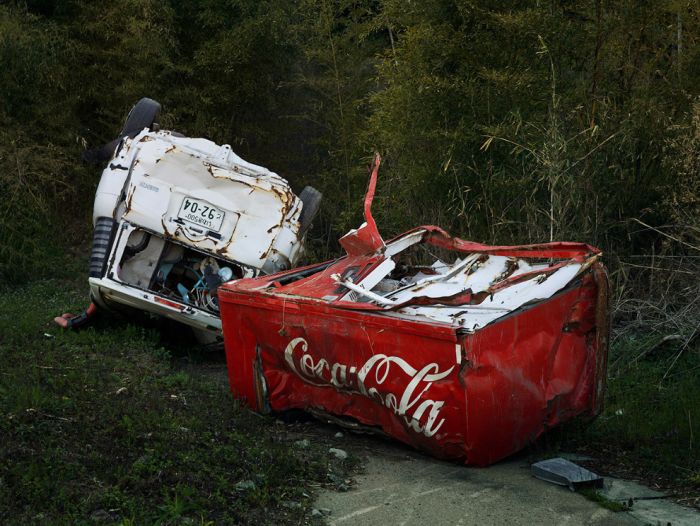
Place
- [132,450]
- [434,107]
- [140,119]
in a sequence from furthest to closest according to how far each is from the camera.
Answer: [434,107] < [140,119] < [132,450]

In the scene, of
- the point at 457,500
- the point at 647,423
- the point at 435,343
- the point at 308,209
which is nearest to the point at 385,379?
the point at 435,343

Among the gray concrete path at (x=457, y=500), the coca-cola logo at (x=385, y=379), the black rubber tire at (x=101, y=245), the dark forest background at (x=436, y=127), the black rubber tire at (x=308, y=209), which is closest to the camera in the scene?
the gray concrete path at (x=457, y=500)

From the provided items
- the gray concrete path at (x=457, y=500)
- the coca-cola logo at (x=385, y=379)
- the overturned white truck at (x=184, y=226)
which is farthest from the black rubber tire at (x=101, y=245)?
the gray concrete path at (x=457, y=500)

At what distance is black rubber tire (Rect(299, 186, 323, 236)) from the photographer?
8664mm

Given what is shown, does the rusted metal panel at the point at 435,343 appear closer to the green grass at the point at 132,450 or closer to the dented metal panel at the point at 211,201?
the green grass at the point at 132,450

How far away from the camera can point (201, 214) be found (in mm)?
8281

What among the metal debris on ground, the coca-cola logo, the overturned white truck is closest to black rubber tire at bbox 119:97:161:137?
the overturned white truck

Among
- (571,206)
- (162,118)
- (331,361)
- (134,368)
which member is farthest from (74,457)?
(162,118)

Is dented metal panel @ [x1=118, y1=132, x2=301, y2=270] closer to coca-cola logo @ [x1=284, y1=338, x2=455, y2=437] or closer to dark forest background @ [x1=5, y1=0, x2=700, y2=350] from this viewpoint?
dark forest background @ [x1=5, y1=0, x2=700, y2=350]

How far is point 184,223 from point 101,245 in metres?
0.74

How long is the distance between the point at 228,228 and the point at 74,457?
359 cm

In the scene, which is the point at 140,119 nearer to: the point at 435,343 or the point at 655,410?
the point at 435,343

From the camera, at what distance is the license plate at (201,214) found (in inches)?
325

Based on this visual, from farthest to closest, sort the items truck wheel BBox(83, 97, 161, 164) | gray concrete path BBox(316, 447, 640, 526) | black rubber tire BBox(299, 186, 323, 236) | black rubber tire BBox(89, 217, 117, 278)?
truck wheel BBox(83, 97, 161, 164), black rubber tire BBox(299, 186, 323, 236), black rubber tire BBox(89, 217, 117, 278), gray concrete path BBox(316, 447, 640, 526)
